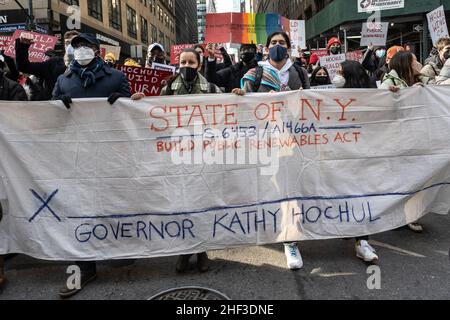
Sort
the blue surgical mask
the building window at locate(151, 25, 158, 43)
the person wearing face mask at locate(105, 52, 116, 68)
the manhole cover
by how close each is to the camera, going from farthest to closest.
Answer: the building window at locate(151, 25, 158, 43) < the person wearing face mask at locate(105, 52, 116, 68) < the blue surgical mask < the manhole cover

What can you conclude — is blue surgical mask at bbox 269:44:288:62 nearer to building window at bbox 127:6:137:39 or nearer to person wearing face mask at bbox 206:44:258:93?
person wearing face mask at bbox 206:44:258:93

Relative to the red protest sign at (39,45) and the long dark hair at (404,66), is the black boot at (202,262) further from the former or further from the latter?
the red protest sign at (39,45)

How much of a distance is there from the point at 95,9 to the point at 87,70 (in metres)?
24.4

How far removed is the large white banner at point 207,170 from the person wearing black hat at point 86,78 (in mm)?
207

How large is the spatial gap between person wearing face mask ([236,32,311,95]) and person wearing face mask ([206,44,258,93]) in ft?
5.21

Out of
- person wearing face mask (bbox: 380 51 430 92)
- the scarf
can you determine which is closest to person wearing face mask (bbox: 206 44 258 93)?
person wearing face mask (bbox: 380 51 430 92)

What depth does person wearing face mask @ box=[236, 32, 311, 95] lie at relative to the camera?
12.6 feet

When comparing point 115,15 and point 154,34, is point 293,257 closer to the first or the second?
point 115,15

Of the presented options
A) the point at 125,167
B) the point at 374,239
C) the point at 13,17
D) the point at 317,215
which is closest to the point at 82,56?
the point at 125,167

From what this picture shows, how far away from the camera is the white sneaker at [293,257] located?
340 centimetres

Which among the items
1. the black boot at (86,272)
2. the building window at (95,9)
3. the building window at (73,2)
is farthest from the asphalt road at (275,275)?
the building window at (95,9)

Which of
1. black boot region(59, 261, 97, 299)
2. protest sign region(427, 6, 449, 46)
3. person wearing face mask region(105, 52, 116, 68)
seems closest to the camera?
black boot region(59, 261, 97, 299)

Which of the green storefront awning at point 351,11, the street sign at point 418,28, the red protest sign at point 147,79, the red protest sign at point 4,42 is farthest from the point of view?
the green storefront awning at point 351,11

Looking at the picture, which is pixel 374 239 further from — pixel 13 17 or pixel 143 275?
pixel 13 17
